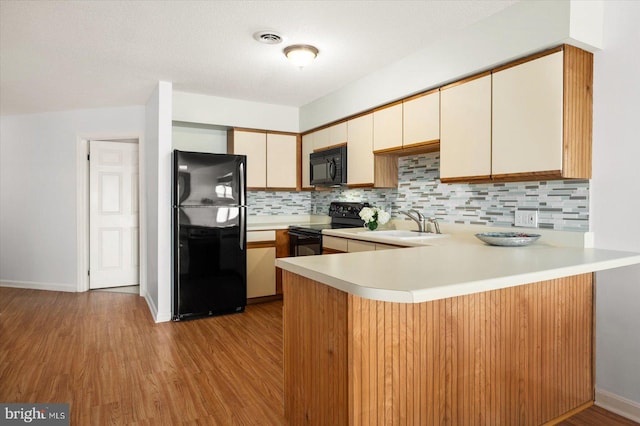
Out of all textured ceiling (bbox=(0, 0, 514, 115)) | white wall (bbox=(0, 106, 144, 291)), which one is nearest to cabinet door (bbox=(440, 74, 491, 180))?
textured ceiling (bbox=(0, 0, 514, 115))

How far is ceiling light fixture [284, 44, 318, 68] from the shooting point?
2908 mm

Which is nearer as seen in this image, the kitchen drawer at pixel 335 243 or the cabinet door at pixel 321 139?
the kitchen drawer at pixel 335 243

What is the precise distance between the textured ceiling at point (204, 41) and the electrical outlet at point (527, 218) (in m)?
1.27

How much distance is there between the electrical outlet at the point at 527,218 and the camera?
2.50 meters

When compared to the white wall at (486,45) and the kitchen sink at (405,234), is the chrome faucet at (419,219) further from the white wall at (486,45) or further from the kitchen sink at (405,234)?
the white wall at (486,45)

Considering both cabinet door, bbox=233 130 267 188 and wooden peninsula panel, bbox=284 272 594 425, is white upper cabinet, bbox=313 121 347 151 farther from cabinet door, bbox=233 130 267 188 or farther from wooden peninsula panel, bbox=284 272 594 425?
wooden peninsula panel, bbox=284 272 594 425

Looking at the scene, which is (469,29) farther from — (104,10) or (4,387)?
(4,387)

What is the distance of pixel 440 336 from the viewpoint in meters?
1.59

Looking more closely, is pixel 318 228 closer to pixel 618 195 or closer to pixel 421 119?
pixel 421 119

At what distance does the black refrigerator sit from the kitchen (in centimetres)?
19


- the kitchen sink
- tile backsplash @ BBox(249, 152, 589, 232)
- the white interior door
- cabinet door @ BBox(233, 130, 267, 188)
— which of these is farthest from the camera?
the white interior door

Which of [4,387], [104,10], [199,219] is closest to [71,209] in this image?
[199,219]

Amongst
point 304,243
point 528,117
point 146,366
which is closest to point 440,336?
point 528,117

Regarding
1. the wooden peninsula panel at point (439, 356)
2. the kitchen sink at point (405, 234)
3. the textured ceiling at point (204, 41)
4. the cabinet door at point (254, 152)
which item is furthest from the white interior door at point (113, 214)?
the wooden peninsula panel at point (439, 356)
